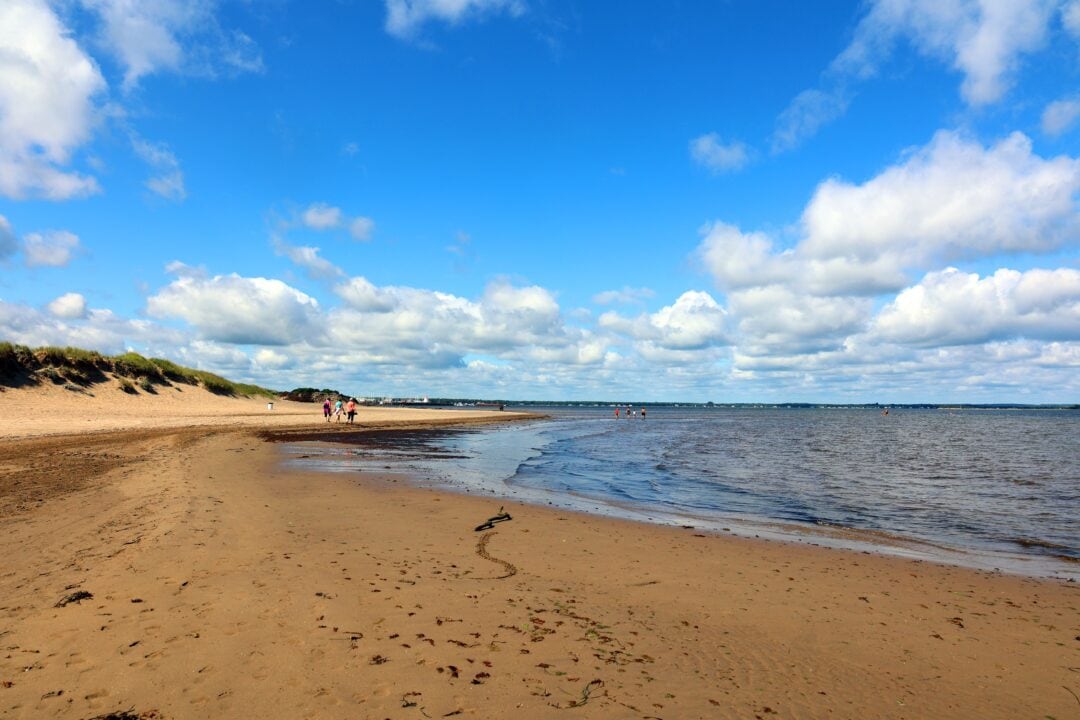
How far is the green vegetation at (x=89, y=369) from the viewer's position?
4144cm

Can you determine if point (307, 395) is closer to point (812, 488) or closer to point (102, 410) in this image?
point (102, 410)

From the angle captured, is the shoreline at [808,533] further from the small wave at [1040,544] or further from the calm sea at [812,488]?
the small wave at [1040,544]

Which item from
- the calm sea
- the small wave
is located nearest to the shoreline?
the calm sea

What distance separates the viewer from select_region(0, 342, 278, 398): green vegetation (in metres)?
41.4

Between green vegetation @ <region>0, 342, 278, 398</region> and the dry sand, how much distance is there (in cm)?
3968

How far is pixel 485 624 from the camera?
675 cm

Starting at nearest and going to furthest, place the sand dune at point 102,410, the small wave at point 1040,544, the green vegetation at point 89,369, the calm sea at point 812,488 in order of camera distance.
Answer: the small wave at point 1040,544
the calm sea at point 812,488
the sand dune at point 102,410
the green vegetation at point 89,369

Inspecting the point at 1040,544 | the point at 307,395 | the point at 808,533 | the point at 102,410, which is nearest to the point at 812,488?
the point at 1040,544

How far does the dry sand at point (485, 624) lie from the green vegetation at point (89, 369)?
130ft

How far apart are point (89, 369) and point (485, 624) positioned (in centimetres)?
5652

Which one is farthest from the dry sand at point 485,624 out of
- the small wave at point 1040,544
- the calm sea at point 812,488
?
the small wave at point 1040,544

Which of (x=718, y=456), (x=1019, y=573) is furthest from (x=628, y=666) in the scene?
(x=718, y=456)

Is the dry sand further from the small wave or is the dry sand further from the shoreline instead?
the small wave

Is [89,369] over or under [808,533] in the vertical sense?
over
